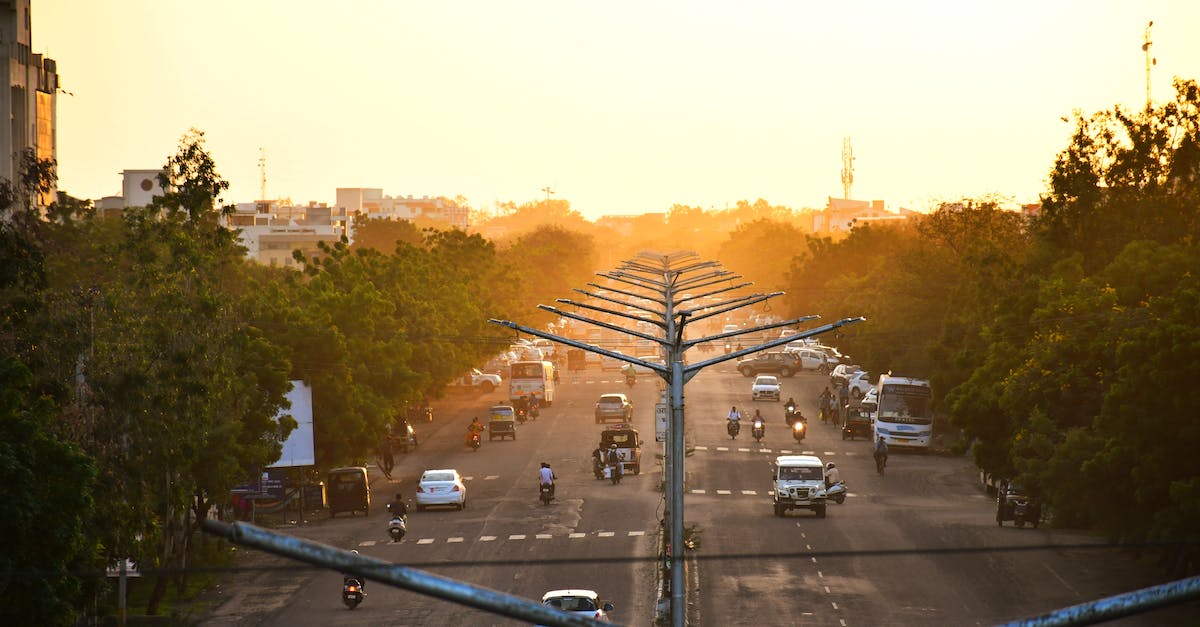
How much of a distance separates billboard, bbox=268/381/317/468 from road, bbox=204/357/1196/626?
99.6 inches

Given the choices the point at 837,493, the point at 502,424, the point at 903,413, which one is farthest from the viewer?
the point at 502,424

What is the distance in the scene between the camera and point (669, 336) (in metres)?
40.0

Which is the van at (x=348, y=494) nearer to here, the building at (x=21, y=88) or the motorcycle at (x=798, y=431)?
the motorcycle at (x=798, y=431)

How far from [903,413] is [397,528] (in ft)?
103

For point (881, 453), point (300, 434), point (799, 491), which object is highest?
point (300, 434)

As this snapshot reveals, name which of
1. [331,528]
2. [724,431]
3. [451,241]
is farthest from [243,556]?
[451,241]

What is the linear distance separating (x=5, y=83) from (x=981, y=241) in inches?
2262

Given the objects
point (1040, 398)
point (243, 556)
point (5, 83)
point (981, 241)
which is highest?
point (5, 83)

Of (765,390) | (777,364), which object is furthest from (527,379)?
(777,364)

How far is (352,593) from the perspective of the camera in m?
36.6

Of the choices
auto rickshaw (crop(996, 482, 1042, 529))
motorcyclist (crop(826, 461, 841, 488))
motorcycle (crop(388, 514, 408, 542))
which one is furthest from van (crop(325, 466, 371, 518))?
auto rickshaw (crop(996, 482, 1042, 529))

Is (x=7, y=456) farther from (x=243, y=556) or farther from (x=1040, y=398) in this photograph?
(x=1040, y=398)

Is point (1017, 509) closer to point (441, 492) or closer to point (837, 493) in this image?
point (837, 493)

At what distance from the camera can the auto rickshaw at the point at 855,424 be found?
252 ft
